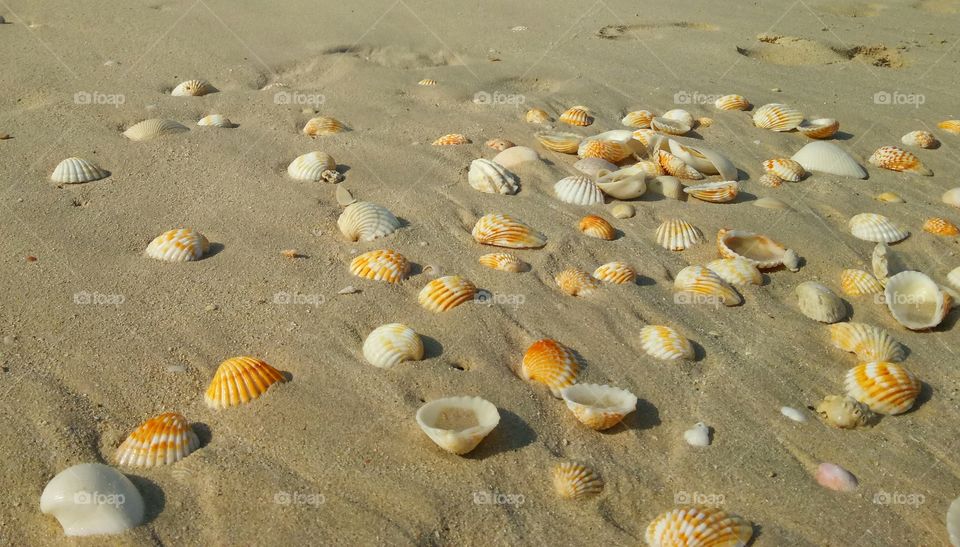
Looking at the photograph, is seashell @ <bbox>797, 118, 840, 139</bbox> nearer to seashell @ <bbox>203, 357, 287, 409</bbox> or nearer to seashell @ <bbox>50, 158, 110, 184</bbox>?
seashell @ <bbox>203, 357, 287, 409</bbox>

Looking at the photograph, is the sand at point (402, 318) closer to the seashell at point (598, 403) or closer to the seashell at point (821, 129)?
the seashell at point (598, 403)

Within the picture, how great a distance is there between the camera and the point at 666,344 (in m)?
3.07

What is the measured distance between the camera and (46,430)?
2.49 meters

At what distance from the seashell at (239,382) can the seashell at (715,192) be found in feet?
8.56

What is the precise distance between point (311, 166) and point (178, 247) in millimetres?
1024

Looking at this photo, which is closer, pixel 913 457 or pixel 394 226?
pixel 913 457

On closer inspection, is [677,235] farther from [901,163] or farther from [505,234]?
[901,163]

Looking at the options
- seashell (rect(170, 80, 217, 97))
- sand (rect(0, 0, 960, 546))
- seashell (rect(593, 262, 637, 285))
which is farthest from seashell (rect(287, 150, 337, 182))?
seashell (rect(593, 262, 637, 285))

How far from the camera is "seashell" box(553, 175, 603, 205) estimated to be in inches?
165

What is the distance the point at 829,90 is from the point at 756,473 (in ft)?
14.7

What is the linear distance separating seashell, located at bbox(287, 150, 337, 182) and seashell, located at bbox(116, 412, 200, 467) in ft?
6.60

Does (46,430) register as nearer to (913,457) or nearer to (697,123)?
(913,457)

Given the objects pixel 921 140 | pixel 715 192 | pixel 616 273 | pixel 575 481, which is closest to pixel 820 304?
pixel 616 273

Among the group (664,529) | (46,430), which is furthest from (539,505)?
(46,430)
